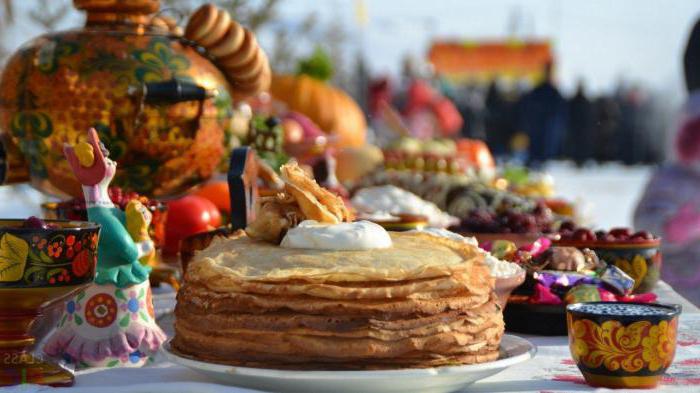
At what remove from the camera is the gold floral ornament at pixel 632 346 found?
1.44m

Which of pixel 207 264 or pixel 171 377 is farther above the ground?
pixel 207 264

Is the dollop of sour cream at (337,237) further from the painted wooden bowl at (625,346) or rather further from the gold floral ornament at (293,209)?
the painted wooden bowl at (625,346)

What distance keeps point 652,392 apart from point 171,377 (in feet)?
1.96

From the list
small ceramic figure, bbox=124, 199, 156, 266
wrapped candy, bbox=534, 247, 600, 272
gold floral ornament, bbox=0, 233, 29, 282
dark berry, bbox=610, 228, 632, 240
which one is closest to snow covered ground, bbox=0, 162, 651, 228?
dark berry, bbox=610, 228, 632, 240

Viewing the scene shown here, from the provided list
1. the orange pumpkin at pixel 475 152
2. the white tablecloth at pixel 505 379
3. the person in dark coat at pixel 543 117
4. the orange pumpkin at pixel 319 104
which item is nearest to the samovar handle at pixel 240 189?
the white tablecloth at pixel 505 379

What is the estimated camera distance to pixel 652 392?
145cm

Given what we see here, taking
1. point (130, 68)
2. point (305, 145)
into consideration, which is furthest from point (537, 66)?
point (130, 68)

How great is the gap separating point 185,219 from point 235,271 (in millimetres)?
1212

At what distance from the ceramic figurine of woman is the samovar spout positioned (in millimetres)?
657

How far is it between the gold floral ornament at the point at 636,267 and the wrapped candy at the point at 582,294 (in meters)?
0.30

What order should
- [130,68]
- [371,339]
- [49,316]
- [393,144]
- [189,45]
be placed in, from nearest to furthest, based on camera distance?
[371,339]
[49,316]
[130,68]
[189,45]
[393,144]

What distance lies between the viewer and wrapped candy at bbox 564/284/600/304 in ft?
6.08

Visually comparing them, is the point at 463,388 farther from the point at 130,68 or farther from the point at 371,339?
the point at 130,68

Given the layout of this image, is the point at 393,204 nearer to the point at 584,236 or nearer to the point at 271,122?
the point at 271,122
